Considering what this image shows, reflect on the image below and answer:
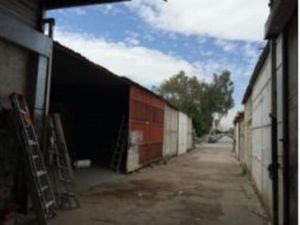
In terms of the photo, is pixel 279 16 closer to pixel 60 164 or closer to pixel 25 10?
pixel 25 10

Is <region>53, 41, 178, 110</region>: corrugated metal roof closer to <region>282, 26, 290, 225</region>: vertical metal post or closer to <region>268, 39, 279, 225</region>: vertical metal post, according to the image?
<region>268, 39, 279, 225</region>: vertical metal post

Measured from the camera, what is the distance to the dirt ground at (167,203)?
8.02 metres

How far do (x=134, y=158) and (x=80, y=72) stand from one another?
4.79m

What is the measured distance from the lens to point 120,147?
53.8ft

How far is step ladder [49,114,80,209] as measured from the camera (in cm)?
868

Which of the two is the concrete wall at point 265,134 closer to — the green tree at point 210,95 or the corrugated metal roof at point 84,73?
the corrugated metal roof at point 84,73

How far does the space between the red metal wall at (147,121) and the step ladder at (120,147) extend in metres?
0.33

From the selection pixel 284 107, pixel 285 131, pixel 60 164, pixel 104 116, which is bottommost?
pixel 60 164

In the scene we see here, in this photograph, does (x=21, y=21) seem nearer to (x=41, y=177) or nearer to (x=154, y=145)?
(x=41, y=177)

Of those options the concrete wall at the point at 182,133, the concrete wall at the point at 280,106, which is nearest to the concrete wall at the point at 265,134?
the concrete wall at the point at 280,106

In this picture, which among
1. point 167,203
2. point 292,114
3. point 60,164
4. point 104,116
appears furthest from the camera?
point 104,116

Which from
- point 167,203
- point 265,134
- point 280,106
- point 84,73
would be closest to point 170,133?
point 84,73

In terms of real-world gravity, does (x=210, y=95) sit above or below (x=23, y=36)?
above

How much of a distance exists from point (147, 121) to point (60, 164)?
10.6 metres
